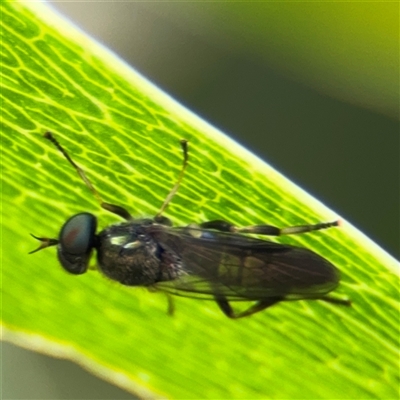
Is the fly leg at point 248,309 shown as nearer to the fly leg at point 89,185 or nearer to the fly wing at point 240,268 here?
the fly wing at point 240,268

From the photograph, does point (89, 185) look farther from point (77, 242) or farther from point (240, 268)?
point (240, 268)

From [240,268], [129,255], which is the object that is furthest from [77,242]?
[240,268]


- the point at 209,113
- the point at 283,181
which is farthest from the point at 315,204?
the point at 209,113

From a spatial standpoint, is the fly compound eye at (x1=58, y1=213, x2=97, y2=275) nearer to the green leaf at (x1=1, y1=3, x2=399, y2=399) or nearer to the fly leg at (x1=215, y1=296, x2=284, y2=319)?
the green leaf at (x1=1, y1=3, x2=399, y2=399)

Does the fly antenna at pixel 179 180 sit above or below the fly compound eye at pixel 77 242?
above

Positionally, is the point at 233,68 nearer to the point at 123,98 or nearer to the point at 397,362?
the point at 123,98

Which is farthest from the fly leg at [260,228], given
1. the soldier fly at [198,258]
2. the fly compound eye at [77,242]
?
the fly compound eye at [77,242]

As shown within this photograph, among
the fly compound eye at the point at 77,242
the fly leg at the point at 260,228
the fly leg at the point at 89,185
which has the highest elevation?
the fly leg at the point at 260,228

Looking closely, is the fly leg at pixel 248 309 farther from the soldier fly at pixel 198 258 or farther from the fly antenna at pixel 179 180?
the fly antenna at pixel 179 180
